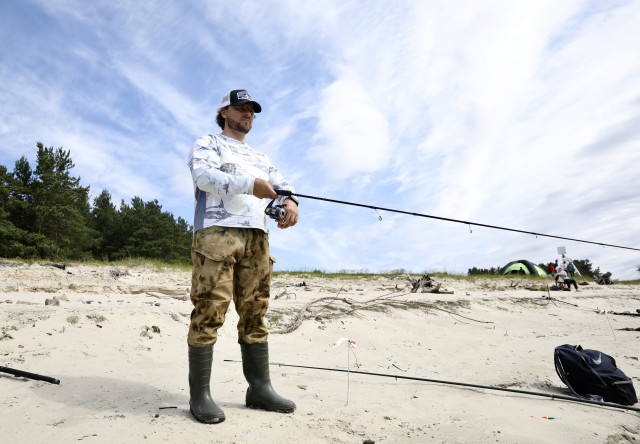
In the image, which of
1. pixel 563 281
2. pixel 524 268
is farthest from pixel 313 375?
pixel 524 268

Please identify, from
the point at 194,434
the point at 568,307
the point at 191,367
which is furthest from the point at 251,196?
the point at 568,307

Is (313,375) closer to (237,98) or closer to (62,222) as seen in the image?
(237,98)

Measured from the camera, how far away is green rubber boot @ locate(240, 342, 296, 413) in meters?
→ 3.08

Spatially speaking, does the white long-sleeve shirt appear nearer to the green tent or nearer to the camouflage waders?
the camouflage waders

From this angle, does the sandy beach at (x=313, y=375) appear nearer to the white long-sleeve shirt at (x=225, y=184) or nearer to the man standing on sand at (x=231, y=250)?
the man standing on sand at (x=231, y=250)

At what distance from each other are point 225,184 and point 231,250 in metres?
0.46

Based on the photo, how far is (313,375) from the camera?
4246 millimetres

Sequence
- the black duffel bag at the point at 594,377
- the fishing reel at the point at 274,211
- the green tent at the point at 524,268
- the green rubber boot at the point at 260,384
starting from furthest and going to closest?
the green tent at the point at 524,268 → the black duffel bag at the point at 594,377 → the fishing reel at the point at 274,211 → the green rubber boot at the point at 260,384

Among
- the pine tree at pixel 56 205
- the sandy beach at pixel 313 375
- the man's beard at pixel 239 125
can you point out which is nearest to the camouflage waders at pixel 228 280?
the sandy beach at pixel 313 375

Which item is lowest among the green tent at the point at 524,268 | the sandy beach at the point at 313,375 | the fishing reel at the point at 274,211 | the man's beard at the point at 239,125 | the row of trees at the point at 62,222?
the sandy beach at the point at 313,375

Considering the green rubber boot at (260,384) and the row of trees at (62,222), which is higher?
the row of trees at (62,222)

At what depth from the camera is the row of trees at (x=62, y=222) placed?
28.3 metres

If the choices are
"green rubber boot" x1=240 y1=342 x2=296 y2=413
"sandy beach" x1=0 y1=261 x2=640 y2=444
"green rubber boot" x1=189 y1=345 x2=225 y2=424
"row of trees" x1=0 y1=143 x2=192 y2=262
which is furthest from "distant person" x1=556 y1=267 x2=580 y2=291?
"row of trees" x1=0 y1=143 x2=192 y2=262

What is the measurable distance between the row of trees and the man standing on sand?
22485 mm
